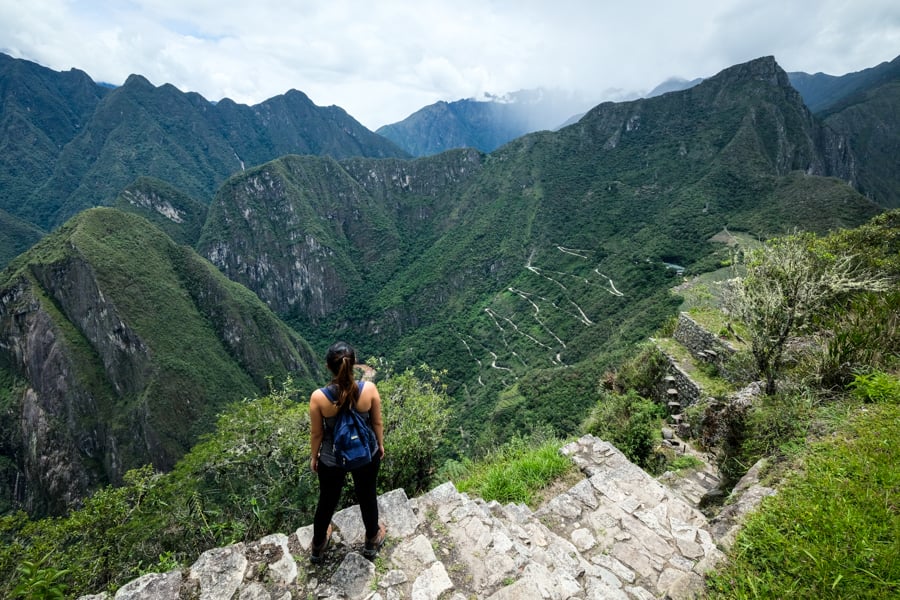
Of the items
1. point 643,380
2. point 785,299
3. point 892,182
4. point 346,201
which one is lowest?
point 643,380

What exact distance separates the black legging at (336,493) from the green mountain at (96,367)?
7059 centimetres

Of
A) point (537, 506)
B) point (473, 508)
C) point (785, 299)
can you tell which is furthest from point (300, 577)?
point (785, 299)

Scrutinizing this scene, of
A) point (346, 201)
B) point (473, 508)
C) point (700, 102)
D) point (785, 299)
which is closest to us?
point (473, 508)

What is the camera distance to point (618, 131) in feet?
442

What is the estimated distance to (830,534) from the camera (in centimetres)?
286

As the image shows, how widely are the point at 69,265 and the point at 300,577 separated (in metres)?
87.9

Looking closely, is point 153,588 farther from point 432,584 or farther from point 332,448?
point 432,584

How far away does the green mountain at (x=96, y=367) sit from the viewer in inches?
2202

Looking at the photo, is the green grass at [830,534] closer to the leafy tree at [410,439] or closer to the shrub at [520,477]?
the shrub at [520,477]

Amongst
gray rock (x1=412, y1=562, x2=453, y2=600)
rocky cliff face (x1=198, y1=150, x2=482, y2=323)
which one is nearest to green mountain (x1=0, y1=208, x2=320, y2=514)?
rocky cliff face (x1=198, y1=150, x2=482, y2=323)

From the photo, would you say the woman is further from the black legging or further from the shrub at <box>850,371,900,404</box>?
the shrub at <box>850,371,900,404</box>

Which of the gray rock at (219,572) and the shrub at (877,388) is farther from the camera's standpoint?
the shrub at (877,388)

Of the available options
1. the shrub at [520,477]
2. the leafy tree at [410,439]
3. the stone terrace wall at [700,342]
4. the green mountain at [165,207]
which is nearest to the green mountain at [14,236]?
the green mountain at [165,207]

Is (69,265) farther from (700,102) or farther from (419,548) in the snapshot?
(700,102)
